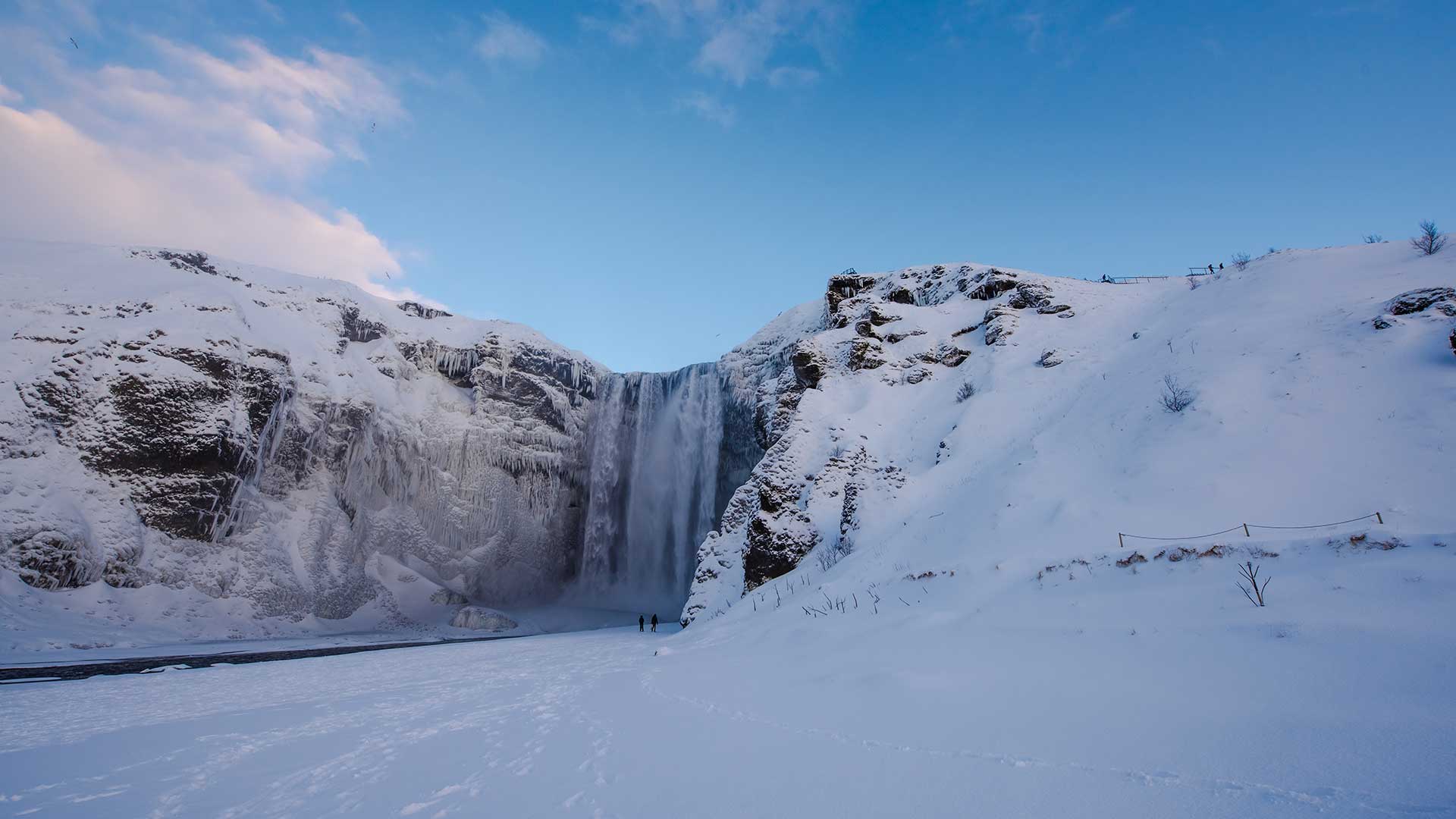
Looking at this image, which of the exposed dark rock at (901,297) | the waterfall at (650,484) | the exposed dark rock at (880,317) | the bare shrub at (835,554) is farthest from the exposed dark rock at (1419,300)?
the waterfall at (650,484)

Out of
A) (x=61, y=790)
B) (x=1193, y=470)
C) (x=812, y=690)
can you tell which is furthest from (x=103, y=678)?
(x=1193, y=470)

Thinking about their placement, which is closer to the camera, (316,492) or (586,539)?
(316,492)

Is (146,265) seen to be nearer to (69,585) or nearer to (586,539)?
(69,585)

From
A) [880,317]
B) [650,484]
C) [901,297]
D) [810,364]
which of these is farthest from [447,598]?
[901,297]

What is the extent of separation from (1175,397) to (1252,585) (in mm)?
8155

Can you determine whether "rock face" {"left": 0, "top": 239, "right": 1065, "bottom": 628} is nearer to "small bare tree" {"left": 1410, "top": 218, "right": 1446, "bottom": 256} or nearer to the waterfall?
the waterfall

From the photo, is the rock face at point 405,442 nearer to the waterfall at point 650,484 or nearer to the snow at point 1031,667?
the waterfall at point 650,484

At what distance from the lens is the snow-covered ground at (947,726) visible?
2.80 meters

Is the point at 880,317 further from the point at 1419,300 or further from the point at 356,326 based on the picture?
the point at 356,326

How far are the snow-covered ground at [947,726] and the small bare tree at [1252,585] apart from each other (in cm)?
13

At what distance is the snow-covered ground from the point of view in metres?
2.80

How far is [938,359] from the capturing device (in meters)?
24.1

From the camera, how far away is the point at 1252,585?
5617mm

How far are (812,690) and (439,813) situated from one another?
11.3ft
